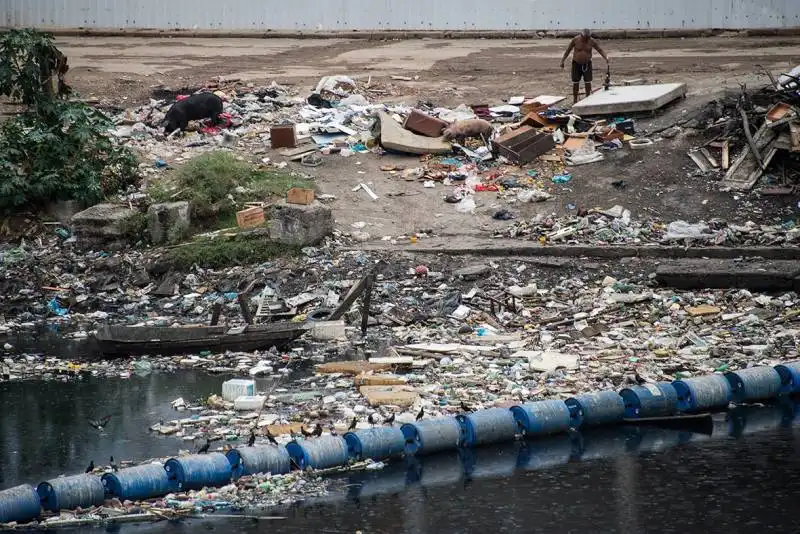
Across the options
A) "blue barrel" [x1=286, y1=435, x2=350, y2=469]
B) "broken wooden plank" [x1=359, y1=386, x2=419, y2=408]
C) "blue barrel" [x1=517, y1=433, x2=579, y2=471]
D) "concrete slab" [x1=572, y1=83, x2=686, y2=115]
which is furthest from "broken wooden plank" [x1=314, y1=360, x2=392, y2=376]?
"concrete slab" [x1=572, y1=83, x2=686, y2=115]

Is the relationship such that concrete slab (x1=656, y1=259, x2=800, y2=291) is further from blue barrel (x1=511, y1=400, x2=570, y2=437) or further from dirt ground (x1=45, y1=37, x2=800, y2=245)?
blue barrel (x1=511, y1=400, x2=570, y2=437)

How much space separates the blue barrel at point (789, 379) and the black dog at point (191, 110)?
10.1 meters

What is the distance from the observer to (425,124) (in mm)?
17688

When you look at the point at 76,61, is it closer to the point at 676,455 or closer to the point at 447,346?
the point at 447,346

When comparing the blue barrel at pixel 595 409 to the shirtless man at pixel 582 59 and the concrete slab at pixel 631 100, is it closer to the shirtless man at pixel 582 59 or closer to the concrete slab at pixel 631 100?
the concrete slab at pixel 631 100

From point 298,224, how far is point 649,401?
19.2ft

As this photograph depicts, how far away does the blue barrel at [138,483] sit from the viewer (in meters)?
9.07

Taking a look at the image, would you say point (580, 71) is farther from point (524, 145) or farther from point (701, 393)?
point (701, 393)

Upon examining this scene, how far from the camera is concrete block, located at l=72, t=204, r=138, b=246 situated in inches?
632

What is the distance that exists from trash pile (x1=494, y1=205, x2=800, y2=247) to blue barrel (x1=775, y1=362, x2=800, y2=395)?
3531mm

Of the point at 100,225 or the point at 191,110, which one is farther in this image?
the point at 191,110

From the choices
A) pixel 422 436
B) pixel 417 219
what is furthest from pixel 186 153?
pixel 422 436

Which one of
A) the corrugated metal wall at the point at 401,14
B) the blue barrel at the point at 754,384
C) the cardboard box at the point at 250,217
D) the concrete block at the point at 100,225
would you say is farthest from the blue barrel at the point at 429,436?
the corrugated metal wall at the point at 401,14

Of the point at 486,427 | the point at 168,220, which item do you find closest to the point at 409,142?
the point at 168,220
